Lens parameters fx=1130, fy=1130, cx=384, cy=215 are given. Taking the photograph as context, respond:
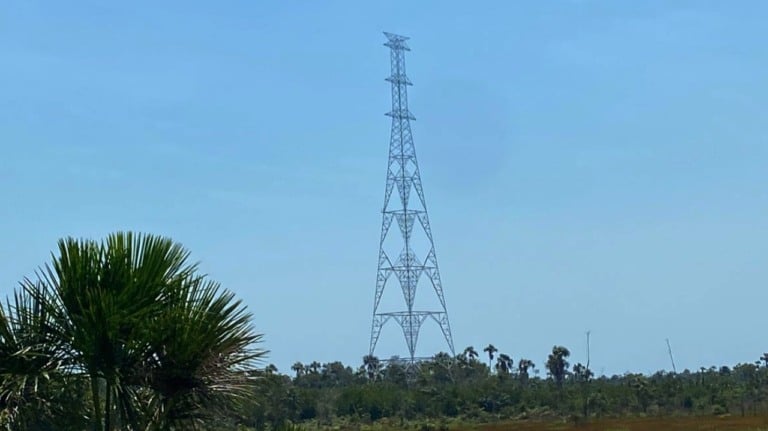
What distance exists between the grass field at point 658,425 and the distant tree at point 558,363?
139 ft

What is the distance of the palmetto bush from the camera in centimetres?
1223

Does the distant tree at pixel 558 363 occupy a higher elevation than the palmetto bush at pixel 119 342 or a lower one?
higher

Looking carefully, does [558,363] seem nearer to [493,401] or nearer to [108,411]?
[493,401]

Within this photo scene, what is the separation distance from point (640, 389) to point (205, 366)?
68.8 metres

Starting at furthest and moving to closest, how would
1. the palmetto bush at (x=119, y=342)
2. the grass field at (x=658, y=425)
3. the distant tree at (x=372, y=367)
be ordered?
the distant tree at (x=372, y=367) → the grass field at (x=658, y=425) → the palmetto bush at (x=119, y=342)

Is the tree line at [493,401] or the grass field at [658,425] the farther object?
the tree line at [493,401]

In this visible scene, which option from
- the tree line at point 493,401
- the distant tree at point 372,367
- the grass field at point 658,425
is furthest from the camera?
the distant tree at point 372,367

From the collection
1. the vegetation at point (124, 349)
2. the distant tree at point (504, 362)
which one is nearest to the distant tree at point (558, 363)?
the distant tree at point (504, 362)

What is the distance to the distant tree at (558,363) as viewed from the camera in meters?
108

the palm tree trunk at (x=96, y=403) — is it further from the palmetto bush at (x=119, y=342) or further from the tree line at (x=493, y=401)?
the tree line at (x=493, y=401)

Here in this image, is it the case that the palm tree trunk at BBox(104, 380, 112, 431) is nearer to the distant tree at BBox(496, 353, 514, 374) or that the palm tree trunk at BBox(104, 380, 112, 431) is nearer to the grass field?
the grass field

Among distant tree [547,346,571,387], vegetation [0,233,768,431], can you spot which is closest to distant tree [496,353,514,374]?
distant tree [547,346,571,387]

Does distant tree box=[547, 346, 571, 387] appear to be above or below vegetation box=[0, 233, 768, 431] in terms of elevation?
above

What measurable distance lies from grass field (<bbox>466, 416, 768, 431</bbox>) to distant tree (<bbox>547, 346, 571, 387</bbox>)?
4249 centimetres
